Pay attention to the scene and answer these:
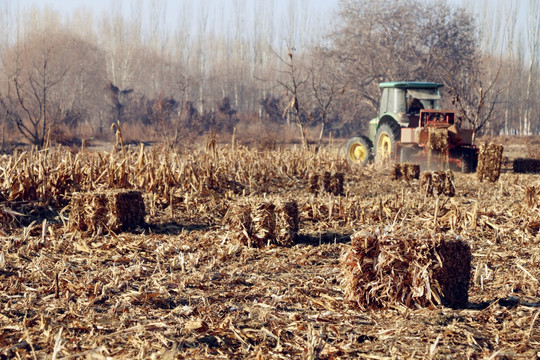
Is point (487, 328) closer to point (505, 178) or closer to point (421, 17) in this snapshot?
point (505, 178)

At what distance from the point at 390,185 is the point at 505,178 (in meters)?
2.93

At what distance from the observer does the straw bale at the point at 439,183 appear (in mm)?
8945

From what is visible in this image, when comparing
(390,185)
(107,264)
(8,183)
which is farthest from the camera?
(390,185)

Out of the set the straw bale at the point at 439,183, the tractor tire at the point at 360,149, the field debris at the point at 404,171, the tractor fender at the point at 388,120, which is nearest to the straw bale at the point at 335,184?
the straw bale at the point at 439,183

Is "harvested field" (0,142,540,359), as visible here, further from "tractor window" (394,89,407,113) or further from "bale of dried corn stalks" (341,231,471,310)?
"tractor window" (394,89,407,113)

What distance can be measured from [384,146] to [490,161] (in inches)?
176

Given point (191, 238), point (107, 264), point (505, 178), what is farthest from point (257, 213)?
point (505, 178)

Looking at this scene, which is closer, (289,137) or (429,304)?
(429,304)

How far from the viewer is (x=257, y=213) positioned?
18.9ft

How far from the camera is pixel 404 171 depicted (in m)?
11.2

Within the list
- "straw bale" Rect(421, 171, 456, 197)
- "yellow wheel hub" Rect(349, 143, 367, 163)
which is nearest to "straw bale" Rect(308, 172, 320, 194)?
"straw bale" Rect(421, 171, 456, 197)

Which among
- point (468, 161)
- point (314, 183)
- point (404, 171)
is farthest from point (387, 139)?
point (314, 183)

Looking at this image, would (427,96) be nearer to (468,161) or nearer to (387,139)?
(387,139)

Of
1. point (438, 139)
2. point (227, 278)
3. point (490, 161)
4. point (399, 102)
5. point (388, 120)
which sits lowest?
point (227, 278)
